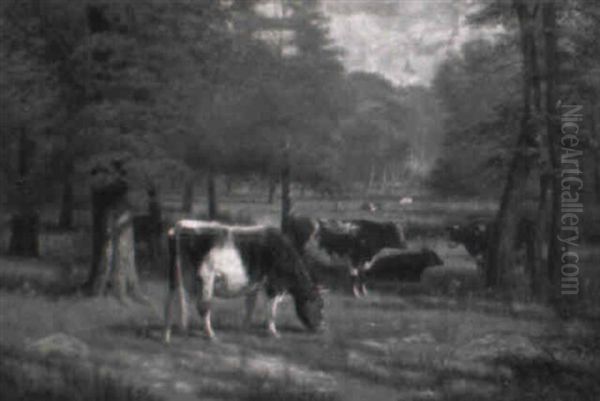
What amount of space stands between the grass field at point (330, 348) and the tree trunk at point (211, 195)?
5.5 inches

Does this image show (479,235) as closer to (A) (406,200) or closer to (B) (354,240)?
(A) (406,200)

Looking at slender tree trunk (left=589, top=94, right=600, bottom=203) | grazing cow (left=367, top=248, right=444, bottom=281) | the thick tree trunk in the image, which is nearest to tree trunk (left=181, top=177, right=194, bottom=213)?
grazing cow (left=367, top=248, right=444, bottom=281)

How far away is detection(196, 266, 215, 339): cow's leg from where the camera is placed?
857cm

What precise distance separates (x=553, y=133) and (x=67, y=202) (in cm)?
666

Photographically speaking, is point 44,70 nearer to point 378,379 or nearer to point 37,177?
point 37,177

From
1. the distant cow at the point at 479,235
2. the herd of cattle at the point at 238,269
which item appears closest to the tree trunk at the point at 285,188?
the herd of cattle at the point at 238,269

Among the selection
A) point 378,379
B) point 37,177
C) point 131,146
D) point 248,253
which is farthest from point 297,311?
point 37,177

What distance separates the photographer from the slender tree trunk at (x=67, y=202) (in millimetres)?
11000

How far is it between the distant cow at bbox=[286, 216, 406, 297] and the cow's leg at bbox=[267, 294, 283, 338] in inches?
48.2

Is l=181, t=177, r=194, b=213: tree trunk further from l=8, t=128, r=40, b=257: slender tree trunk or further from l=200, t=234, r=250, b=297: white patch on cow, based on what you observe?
l=8, t=128, r=40, b=257: slender tree trunk

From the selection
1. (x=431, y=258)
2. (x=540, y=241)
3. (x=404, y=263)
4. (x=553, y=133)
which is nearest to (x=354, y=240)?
(x=404, y=263)

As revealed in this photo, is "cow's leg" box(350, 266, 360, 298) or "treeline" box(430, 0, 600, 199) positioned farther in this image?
"cow's leg" box(350, 266, 360, 298)

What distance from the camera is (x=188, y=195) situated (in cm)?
921

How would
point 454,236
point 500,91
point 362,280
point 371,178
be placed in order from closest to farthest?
point 371,178 < point 500,91 < point 454,236 < point 362,280
